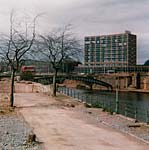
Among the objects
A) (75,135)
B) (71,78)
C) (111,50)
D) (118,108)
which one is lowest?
(118,108)

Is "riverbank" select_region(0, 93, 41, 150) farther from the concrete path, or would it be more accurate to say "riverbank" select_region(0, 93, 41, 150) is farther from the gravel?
the concrete path

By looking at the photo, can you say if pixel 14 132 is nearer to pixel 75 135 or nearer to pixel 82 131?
pixel 75 135

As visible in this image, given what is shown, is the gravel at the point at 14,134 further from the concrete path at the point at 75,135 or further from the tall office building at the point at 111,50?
the tall office building at the point at 111,50

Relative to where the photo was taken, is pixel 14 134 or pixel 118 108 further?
pixel 118 108

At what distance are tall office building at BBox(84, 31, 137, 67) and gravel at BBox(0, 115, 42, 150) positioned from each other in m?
131

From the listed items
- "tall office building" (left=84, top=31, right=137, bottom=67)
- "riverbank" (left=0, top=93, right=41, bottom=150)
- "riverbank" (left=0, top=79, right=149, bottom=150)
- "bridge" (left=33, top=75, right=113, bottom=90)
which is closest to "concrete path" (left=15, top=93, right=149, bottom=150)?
"riverbank" (left=0, top=79, right=149, bottom=150)

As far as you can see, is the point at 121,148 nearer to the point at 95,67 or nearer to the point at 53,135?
the point at 53,135

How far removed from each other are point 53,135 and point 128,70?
130 meters

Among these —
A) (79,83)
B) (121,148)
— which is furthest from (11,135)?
(79,83)

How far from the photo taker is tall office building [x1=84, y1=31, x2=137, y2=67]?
155m

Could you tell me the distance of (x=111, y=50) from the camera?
165 meters

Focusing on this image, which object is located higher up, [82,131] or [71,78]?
[71,78]

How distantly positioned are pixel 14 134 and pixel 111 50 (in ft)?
496

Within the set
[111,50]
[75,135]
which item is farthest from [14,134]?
[111,50]
